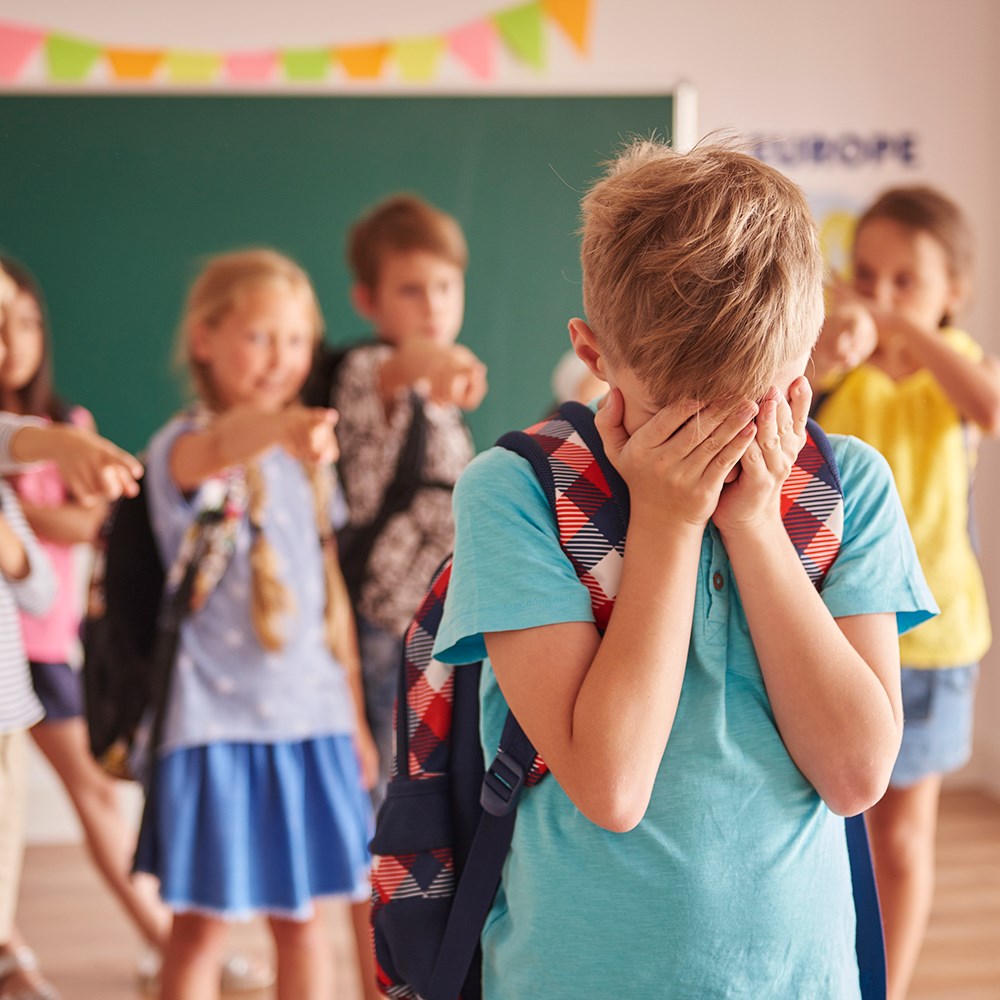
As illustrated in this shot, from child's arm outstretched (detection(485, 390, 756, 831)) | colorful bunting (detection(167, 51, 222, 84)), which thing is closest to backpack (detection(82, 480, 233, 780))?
child's arm outstretched (detection(485, 390, 756, 831))

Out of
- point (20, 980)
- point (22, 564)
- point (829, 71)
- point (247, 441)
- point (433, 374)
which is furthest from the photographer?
point (829, 71)

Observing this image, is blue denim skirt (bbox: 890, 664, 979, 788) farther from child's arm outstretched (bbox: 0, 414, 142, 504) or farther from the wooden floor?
child's arm outstretched (bbox: 0, 414, 142, 504)

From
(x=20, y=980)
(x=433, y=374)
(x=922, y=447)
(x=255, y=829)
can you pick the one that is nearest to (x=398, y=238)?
(x=433, y=374)

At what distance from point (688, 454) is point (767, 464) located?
2.5 inches

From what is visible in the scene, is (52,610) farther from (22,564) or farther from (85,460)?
(85,460)

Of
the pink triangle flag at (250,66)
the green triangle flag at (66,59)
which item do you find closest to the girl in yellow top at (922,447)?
the pink triangle flag at (250,66)

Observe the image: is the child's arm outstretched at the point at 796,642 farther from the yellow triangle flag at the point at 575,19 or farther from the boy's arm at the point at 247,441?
the yellow triangle flag at the point at 575,19

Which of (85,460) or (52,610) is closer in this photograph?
(85,460)

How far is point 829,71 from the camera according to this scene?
3.27 metres

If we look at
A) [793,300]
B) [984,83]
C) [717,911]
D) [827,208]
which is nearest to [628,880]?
[717,911]

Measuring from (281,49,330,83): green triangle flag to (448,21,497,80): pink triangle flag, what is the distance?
354mm

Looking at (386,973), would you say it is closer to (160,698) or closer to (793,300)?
(793,300)

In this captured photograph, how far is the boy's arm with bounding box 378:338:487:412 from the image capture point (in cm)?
175

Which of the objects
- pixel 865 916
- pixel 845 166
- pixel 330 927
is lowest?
pixel 330 927
